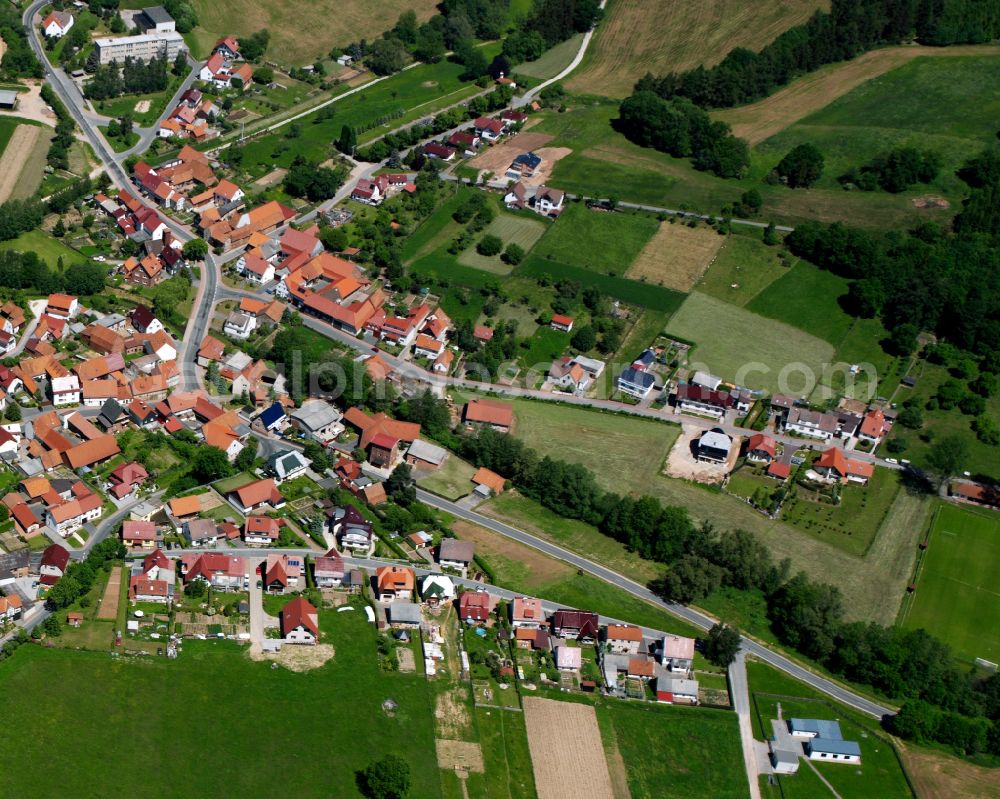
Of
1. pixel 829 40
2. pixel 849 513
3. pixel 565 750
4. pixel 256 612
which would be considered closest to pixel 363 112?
pixel 829 40

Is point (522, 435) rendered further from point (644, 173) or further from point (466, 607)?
point (644, 173)

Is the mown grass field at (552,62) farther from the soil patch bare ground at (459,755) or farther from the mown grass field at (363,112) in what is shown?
the soil patch bare ground at (459,755)

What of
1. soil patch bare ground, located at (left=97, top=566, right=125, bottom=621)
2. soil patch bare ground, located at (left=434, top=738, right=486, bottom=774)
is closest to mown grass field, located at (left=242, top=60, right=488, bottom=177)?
→ soil patch bare ground, located at (left=97, top=566, right=125, bottom=621)

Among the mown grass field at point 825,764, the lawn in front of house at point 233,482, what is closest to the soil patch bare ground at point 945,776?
the mown grass field at point 825,764

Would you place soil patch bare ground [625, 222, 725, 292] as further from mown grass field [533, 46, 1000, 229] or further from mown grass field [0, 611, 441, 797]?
mown grass field [0, 611, 441, 797]

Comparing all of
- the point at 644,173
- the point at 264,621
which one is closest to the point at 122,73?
the point at 644,173

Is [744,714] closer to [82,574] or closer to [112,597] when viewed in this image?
[112,597]

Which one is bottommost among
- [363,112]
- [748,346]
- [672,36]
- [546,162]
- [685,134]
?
[748,346]
